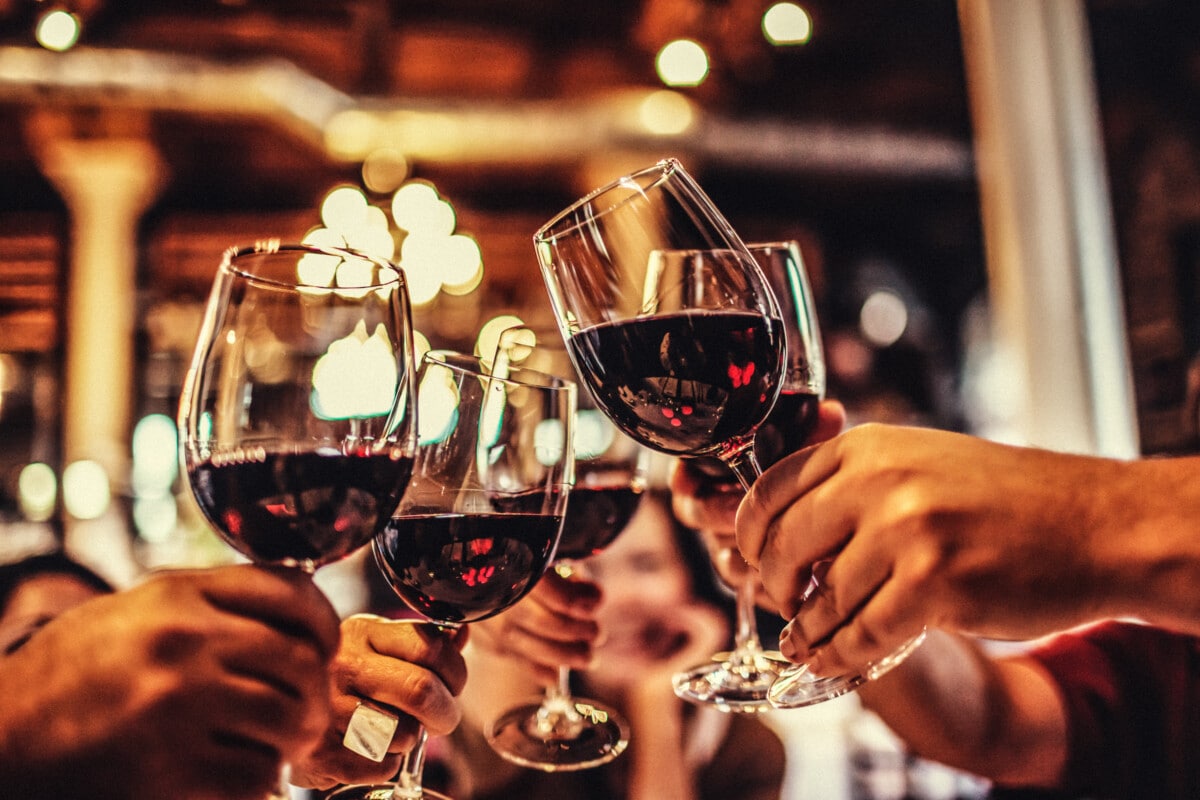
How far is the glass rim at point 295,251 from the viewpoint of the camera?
0.59 meters

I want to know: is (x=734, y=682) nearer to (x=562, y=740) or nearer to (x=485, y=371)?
(x=562, y=740)

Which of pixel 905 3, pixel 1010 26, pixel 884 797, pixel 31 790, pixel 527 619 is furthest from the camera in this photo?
pixel 905 3

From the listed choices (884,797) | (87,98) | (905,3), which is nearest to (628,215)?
(884,797)

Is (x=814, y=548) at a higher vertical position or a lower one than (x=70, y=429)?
lower

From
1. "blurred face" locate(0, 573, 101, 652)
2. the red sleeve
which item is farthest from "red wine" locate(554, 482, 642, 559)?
"blurred face" locate(0, 573, 101, 652)

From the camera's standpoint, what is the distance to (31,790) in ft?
1.61

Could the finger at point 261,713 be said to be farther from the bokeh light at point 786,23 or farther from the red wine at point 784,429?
the bokeh light at point 786,23

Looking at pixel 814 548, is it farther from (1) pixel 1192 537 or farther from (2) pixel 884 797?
(2) pixel 884 797

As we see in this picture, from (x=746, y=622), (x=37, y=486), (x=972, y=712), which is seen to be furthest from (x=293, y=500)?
(x=37, y=486)

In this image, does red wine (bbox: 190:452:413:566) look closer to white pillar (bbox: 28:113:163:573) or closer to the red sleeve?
the red sleeve

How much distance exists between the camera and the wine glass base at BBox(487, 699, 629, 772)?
888 millimetres

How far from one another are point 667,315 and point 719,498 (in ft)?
1.15

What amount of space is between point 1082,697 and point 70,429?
261 inches

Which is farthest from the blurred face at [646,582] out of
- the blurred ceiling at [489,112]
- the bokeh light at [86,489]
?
the bokeh light at [86,489]
